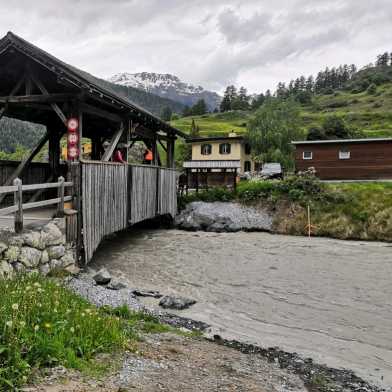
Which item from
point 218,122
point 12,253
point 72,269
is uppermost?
point 218,122

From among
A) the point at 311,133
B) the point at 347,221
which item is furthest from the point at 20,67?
the point at 311,133

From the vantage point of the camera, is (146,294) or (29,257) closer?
(29,257)

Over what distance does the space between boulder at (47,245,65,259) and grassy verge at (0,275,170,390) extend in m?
3.00

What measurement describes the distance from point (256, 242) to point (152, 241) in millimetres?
5177

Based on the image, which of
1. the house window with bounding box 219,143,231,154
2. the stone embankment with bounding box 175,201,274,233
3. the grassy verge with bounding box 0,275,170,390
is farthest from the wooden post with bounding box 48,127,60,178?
the house window with bounding box 219,143,231,154

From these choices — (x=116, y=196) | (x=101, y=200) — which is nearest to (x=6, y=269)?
(x=101, y=200)

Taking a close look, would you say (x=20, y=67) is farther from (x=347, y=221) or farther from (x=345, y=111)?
(x=345, y=111)

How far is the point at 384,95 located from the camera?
91125 millimetres

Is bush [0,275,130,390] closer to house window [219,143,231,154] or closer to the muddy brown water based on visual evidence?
the muddy brown water

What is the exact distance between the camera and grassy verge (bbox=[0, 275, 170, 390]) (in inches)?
149

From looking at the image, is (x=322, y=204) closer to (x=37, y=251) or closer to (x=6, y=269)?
(x=37, y=251)

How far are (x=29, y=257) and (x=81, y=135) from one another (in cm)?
428

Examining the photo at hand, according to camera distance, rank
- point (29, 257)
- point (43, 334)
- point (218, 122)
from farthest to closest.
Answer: point (218, 122), point (29, 257), point (43, 334)

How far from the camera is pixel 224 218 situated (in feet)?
70.7
